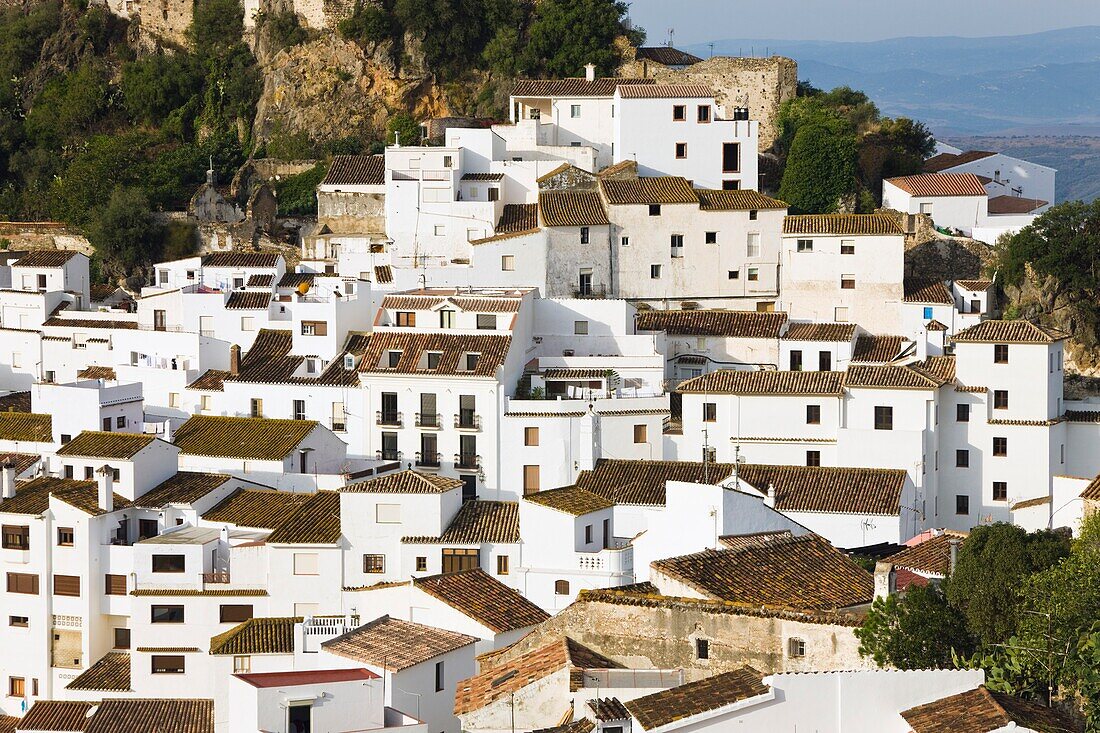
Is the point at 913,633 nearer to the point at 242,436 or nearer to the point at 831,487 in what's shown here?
the point at 831,487

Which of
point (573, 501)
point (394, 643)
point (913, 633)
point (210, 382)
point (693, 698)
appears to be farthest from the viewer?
point (210, 382)

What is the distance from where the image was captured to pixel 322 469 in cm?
3750

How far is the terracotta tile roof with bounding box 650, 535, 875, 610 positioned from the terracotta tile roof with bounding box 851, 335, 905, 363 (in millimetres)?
17664

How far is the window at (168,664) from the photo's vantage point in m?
31.2

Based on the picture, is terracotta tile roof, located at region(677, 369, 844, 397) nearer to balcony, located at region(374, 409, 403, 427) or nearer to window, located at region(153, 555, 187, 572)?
balcony, located at region(374, 409, 403, 427)

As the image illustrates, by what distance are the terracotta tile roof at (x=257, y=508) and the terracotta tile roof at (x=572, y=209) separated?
39.6 ft

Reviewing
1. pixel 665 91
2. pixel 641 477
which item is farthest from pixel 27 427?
pixel 665 91

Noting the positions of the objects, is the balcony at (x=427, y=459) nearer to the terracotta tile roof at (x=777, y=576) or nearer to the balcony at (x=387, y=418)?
the balcony at (x=387, y=418)

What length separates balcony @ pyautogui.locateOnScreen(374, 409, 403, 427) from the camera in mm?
38969

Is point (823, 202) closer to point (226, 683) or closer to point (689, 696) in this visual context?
point (226, 683)

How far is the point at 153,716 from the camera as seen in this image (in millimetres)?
28953

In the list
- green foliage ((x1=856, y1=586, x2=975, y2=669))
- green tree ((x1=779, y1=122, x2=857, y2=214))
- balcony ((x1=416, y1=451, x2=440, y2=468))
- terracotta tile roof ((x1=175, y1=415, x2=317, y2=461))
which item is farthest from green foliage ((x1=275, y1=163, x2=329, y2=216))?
green foliage ((x1=856, y1=586, x2=975, y2=669))

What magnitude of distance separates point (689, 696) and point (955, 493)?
67.8 ft

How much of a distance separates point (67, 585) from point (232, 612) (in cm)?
361
